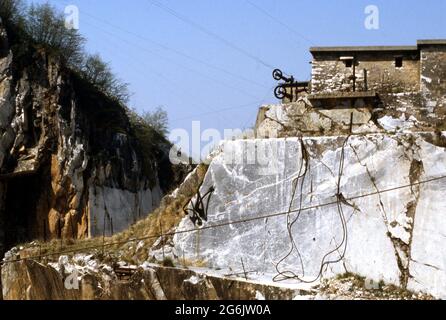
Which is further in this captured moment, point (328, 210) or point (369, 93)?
point (369, 93)

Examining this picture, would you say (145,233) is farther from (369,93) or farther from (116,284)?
(369,93)

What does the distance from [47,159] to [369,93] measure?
1908cm

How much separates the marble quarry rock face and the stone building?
864 millimetres

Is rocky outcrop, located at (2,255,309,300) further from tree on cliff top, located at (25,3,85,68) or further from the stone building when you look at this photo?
tree on cliff top, located at (25,3,85,68)

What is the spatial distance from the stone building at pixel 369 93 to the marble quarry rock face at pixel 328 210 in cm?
86

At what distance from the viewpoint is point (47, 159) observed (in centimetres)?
3192

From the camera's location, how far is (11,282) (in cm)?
1722

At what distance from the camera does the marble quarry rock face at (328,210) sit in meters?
12.8

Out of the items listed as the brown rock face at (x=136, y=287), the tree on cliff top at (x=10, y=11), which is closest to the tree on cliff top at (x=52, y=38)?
the tree on cliff top at (x=10, y=11)

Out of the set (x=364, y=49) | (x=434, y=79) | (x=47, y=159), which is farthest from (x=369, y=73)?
(x=47, y=159)

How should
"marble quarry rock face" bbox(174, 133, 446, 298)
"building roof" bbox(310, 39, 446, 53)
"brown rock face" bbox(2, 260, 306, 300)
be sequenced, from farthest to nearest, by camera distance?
1. "building roof" bbox(310, 39, 446, 53)
2. "brown rock face" bbox(2, 260, 306, 300)
3. "marble quarry rock face" bbox(174, 133, 446, 298)

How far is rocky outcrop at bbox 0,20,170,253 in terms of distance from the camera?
31.5 m

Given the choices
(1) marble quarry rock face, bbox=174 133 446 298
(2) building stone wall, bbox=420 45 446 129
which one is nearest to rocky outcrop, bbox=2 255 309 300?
(1) marble quarry rock face, bbox=174 133 446 298
